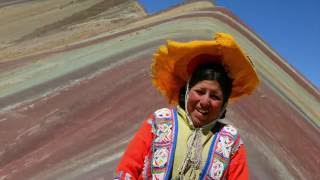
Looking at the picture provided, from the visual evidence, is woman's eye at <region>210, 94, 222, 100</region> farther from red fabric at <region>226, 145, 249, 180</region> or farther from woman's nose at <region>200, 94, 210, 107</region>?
red fabric at <region>226, 145, 249, 180</region>

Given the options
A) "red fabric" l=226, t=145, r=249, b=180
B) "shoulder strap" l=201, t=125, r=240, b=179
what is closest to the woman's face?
"shoulder strap" l=201, t=125, r=240, b=179

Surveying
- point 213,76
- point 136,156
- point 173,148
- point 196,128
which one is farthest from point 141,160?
point 213,76

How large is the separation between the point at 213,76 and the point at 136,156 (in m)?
0.59

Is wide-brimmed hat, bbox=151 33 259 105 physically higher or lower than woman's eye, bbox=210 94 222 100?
higher

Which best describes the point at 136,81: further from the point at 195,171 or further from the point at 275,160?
the point at 195,171

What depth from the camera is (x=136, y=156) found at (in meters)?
3.25

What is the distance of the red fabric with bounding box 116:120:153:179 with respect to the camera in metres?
3.25

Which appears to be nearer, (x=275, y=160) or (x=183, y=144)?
(x=183, y=144)

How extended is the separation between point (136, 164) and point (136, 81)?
10956 mm

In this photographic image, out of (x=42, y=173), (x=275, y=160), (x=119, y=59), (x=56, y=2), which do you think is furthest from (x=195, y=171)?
(x=56, y=2)

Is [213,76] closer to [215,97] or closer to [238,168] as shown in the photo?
[215,97]

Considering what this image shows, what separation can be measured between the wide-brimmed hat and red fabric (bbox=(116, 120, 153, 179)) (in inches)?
15.1

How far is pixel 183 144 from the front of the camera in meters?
3.33

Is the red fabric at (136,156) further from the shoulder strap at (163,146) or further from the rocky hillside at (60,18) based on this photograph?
the rocky hillside at (60,18)
